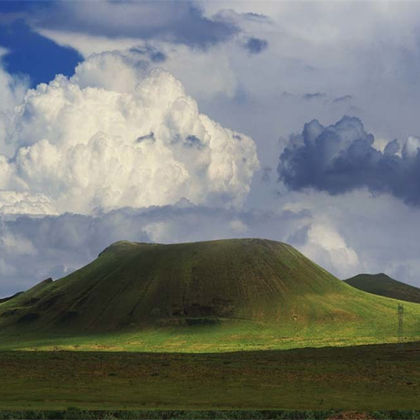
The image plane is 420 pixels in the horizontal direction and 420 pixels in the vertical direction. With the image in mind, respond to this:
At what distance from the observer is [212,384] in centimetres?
11494

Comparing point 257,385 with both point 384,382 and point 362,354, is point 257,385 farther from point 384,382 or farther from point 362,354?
point 362,354

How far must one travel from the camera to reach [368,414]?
7838 centimetres

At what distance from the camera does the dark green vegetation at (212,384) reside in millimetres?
92875

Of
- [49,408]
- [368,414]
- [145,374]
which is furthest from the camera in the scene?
[145,374]

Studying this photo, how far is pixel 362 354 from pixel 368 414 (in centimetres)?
10876

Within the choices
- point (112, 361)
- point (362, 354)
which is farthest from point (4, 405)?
point (362, 354)

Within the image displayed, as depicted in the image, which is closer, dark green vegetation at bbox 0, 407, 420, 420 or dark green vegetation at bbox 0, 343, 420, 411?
dark green vegetation at bbox 0, 407, 420, 420

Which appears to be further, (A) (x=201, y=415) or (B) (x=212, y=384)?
(B) (x=212, y=384)

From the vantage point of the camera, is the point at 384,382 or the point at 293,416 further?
the point at 384,382

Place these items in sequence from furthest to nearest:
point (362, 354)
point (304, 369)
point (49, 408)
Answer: point (362, 354) < point (304, 369) < point (49, 408)

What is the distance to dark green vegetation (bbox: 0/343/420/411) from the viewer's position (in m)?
92.9

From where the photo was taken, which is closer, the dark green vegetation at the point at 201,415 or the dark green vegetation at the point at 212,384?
the dark green vegetation at the point at 201,415

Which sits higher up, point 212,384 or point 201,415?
point 212,384

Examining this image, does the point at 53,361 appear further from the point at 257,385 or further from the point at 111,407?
the point at 111,407
